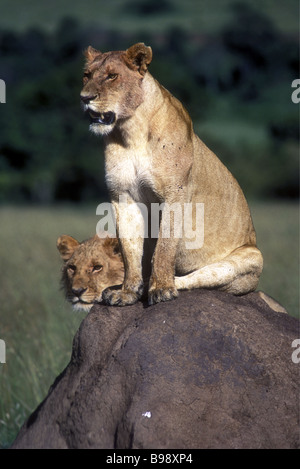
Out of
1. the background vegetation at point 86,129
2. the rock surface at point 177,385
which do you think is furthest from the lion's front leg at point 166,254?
the background vegetation at point 86,129

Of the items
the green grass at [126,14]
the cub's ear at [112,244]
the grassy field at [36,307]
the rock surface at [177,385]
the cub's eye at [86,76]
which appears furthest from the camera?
the green grass at [126,14]

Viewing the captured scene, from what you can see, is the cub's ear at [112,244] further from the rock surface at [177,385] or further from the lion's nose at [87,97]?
the lion's nose at [87,97]

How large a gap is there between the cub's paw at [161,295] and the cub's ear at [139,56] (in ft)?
4.72

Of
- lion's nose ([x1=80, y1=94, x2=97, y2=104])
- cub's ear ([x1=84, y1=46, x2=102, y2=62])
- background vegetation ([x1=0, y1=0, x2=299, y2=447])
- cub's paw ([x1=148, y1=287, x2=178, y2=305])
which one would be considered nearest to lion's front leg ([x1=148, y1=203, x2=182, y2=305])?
cub's paw ([x1=148, y1=287, x2=178, y2=305])

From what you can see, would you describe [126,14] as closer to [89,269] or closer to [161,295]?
[89,269]

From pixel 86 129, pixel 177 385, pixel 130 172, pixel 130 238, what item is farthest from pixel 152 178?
pixel 86 129

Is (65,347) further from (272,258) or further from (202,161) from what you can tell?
(272,258)

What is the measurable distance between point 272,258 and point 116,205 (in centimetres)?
946

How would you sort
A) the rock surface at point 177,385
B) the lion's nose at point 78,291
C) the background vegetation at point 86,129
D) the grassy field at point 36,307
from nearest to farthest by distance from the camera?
the rock surface at point 177,385 → the lion's nose at point 78,291 → the grassy field at point 36,307 → the background vegetation at point 86,129

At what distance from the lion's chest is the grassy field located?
1872 millimetres

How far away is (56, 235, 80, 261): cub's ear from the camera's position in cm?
575

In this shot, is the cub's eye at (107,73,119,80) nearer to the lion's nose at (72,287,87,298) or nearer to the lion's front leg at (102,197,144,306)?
the lion's front leg at (102,197,144,306)

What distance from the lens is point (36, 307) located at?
10.4 meters

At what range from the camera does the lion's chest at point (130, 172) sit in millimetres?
5043
